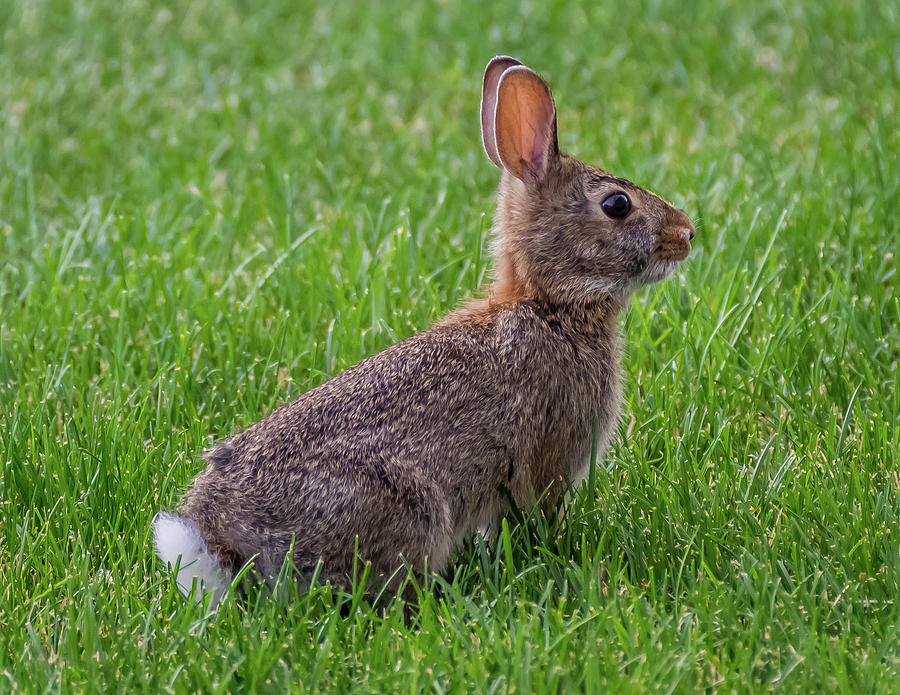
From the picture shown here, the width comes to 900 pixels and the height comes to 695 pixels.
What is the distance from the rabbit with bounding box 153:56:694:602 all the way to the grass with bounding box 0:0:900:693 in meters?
0.16

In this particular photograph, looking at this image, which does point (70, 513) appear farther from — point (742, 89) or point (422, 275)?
point (742, 89)

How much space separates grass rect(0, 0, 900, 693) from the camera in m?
3.35

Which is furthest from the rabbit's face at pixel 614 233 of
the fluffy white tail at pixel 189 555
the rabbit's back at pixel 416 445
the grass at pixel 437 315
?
the fluffy white tail at pixel 189 555

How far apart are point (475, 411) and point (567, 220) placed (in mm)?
789

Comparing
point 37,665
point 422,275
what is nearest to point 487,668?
point 37,665

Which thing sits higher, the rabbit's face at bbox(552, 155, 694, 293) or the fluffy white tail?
the rabbit's face at bbox(552, 155, 694, 293)

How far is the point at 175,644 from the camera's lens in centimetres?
330

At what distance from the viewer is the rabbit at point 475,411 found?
11.9ft

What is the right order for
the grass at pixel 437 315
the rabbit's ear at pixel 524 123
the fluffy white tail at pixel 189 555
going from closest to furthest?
the grass at pixel 437 315, the fluffy white tail at pixel 189 555, the rabbit's ear at pixel 524 123

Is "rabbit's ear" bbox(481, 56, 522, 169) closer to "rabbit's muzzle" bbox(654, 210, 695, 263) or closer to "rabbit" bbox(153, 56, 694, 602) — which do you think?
"rabbit" bbox(153, 56, 694, 602)

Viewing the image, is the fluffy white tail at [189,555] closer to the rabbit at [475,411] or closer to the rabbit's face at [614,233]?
the rabbit at [475,411]

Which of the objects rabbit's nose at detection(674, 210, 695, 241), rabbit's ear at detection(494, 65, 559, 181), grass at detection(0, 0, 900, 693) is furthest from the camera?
rabbit's nose at detection(674, 210, 695, 241)

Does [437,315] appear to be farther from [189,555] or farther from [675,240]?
[189,555]

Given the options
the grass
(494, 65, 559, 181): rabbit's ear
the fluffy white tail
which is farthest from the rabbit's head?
the fluffy white tail
